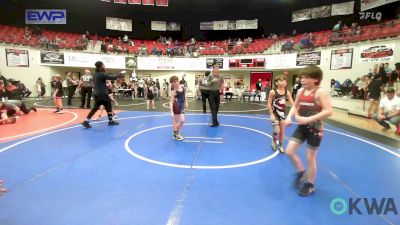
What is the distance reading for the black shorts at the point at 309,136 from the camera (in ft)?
10.5

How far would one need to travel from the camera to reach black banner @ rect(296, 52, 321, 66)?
17562 millimetres

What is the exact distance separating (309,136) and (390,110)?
20.7 feet

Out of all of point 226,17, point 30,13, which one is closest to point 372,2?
point 226,17

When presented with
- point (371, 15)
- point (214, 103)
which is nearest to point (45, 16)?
point (214, 103)

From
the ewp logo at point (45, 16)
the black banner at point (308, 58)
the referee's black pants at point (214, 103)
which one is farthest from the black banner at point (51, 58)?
the black banner at point (308, 58)

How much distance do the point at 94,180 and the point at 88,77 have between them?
9.26 metres

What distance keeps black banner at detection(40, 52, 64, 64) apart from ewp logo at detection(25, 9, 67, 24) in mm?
5042

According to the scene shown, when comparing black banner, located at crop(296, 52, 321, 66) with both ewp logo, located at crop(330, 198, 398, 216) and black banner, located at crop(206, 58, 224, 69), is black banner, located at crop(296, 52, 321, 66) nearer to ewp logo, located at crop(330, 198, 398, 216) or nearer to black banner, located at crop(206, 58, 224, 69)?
black banner, located at crop(206, 58, 224, 69)

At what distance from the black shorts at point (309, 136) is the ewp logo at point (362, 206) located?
76 cm

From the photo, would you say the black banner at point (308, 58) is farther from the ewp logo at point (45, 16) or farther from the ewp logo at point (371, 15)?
the ewp logo at point (45, 16)

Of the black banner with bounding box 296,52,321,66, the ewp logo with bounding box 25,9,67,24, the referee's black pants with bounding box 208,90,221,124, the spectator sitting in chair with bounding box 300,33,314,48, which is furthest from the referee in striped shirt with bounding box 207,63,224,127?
the ewp logo with bounding box 25,9,67,24

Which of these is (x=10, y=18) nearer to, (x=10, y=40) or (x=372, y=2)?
(x=10, y=40)

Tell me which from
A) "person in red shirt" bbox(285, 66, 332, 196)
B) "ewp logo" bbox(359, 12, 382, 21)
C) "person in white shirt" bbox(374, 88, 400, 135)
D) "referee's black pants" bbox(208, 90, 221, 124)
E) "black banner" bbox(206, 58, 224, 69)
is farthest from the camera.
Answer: "black banner" bbox(206, 58, 224, 69)

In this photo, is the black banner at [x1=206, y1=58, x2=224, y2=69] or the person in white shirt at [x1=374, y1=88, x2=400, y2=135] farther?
the black banner at [x1=206, y1=58, x2=224, y2=69]
